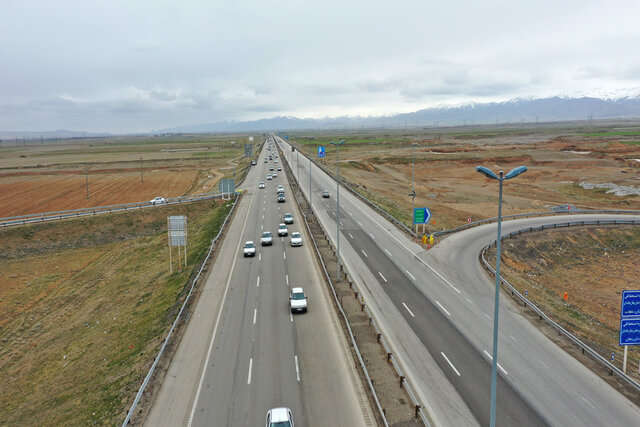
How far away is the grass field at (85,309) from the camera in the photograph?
2397 cm

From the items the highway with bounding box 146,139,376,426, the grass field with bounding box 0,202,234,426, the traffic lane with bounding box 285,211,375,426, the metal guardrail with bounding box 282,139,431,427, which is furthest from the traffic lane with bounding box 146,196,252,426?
the metal guardrail with bounding box 282,139,431,427

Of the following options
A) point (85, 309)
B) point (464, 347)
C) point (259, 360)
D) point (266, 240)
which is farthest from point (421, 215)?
point (85, 309)

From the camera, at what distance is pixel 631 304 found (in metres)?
23.1

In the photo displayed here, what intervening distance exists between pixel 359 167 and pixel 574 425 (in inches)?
4495

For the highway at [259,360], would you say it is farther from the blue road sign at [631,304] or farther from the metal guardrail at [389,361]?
the blue road sign at [631,304]

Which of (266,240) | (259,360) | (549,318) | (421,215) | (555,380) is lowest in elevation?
(555,380)

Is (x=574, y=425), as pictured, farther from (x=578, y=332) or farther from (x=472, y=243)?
(x=472, y=243)

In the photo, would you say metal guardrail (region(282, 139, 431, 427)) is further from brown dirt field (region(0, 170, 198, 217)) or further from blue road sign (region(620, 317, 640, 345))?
brown dirt field (region(0, 170, 198, 217))

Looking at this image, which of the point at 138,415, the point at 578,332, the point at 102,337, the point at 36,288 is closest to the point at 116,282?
the point at 36,288

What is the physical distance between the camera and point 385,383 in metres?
20.6

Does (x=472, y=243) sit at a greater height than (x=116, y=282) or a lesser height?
greater

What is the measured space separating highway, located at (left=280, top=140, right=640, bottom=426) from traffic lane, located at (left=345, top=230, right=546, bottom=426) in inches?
2.0

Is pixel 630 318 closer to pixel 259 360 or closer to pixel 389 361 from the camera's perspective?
pixel 389 361

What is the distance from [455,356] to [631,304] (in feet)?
35.7
